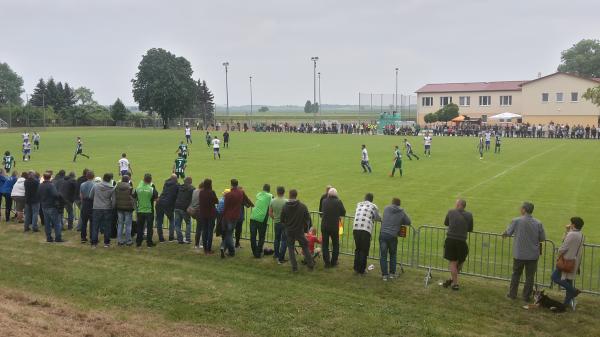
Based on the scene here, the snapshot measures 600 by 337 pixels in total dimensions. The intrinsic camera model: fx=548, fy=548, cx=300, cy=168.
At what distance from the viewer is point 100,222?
43.1 ft

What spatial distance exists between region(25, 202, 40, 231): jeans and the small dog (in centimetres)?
1207

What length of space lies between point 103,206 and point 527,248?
921 cm

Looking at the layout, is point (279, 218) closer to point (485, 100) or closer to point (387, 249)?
point (387, 249)

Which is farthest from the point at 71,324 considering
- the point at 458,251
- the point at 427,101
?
the point at 427,101

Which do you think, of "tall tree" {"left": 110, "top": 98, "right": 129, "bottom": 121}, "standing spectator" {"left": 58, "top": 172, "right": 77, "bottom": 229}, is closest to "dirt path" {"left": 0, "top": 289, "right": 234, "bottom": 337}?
"standing spectator" {"left": 58, "top": 172, "right": 77, "bottom": 229}

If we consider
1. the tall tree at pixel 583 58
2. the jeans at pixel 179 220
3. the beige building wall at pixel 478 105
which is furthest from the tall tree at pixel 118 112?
the jeans at pixel 179 220

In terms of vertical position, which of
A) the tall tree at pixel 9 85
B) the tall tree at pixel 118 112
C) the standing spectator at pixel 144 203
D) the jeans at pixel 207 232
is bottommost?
the jeans at pixel 207 232

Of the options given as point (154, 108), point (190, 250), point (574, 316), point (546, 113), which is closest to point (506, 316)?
point (574, 316)

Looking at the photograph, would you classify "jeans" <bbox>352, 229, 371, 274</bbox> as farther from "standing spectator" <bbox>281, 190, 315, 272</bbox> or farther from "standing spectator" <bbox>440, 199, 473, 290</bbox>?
"standing spectator" <bbox>440, 199, 473, 290</bbox>

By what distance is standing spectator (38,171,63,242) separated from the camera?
13.2 meters

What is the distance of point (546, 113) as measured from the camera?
75250 millimetres

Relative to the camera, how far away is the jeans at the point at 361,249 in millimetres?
11062

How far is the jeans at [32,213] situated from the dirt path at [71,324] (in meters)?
5.77

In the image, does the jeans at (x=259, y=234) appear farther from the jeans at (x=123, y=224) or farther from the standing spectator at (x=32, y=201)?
the standing spectator at (x=32, y=201)
